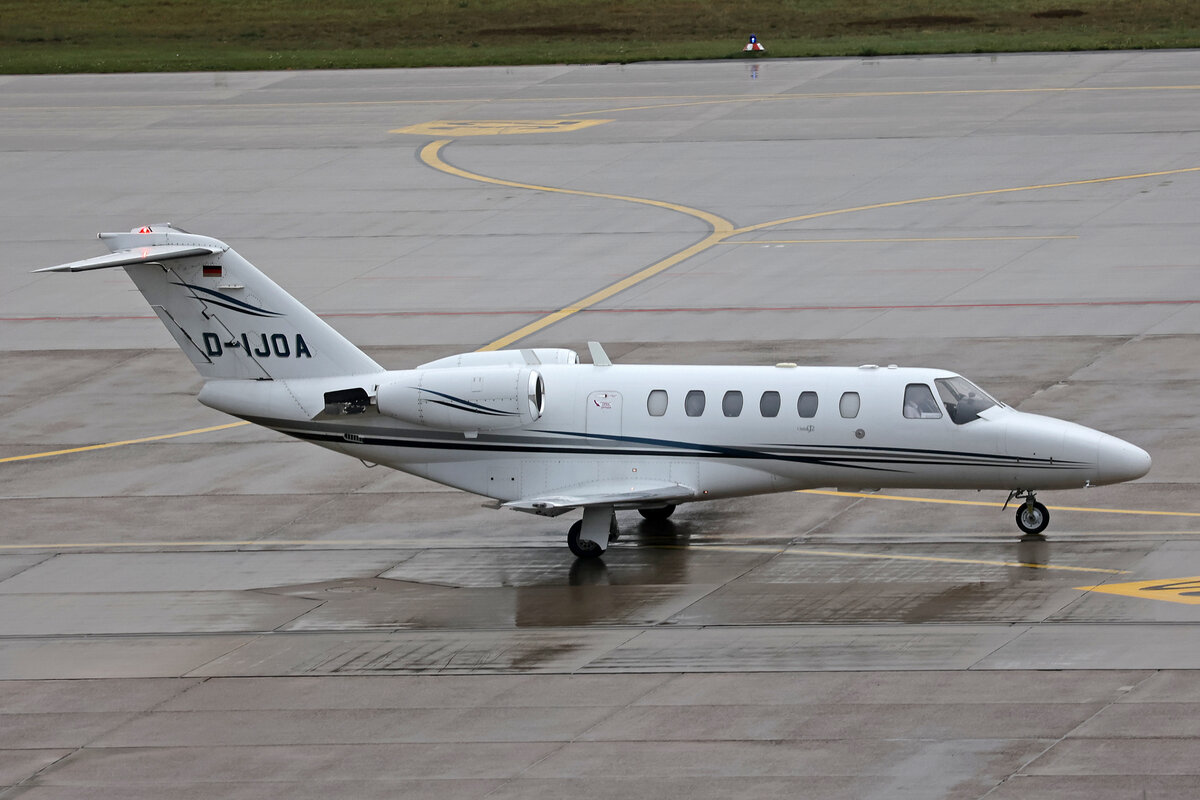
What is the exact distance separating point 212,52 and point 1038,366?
59841 millimetres

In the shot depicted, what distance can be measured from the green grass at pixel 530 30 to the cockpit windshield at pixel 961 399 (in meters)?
50.3

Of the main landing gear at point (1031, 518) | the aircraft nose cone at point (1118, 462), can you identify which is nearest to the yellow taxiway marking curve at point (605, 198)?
the main landing gear at point (1031, 518)

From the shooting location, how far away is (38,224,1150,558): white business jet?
1102 inches

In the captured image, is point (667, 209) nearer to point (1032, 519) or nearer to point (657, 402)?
point (657, 402)

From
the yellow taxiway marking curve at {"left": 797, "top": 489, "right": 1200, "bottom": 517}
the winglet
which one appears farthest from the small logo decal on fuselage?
the yellow taxiway marking curve at {"left": 797, "top": 489, "right": 1200, "bottom": 517}

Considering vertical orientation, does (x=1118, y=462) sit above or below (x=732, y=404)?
below

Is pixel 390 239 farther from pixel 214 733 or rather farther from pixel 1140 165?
pixel 214 733

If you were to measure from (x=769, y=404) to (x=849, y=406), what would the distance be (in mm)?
1218

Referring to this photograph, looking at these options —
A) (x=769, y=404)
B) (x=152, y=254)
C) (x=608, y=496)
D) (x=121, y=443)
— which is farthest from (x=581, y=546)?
(x=121, y=443)

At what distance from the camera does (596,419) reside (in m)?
28.8

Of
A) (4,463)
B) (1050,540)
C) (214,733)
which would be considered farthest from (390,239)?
(214,733)

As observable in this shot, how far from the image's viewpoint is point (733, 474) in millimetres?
28484

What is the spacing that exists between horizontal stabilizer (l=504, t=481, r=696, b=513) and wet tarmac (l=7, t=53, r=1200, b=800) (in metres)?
1.08

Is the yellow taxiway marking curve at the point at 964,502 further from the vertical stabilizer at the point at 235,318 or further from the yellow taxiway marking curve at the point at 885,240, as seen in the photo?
the yellow taxiway marking curve at the point at 885,240
